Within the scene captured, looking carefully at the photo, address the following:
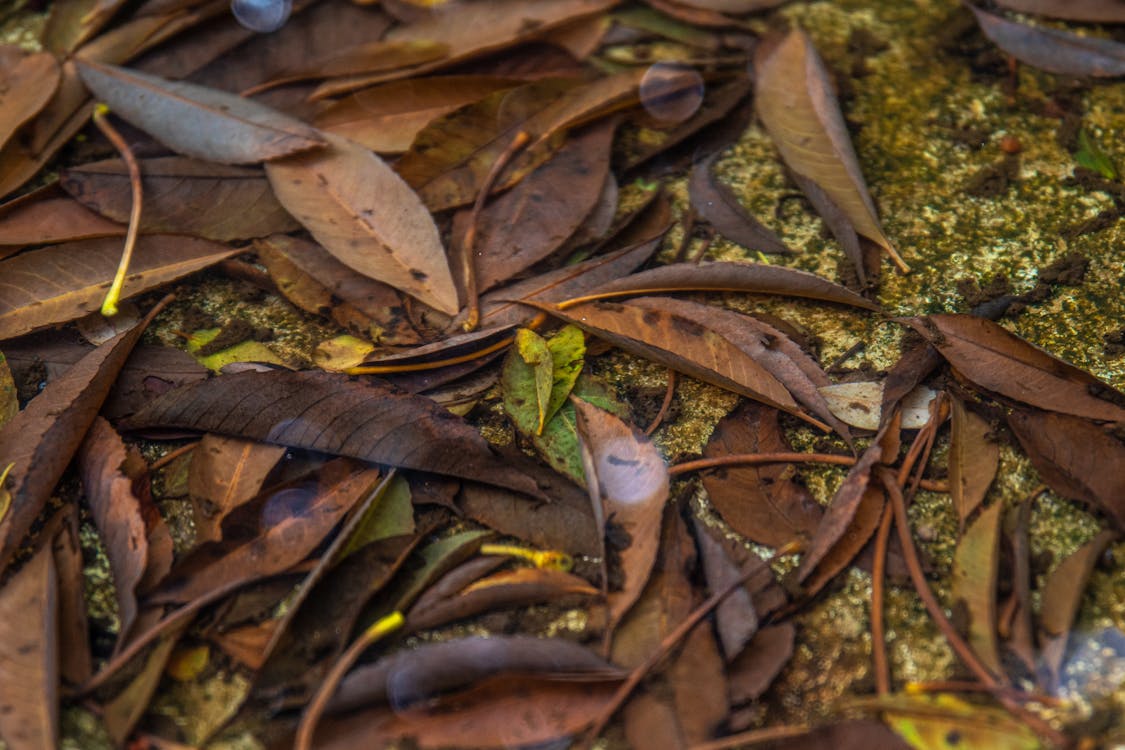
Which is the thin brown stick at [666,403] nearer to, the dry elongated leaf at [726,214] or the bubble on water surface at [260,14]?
the dry elongated leaf at [726,214]

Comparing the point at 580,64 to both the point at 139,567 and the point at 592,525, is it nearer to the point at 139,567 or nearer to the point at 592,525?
the point at 592,525

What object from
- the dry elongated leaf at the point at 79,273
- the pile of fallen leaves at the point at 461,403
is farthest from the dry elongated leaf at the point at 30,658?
the dry elongated leaf at the point at 79,273

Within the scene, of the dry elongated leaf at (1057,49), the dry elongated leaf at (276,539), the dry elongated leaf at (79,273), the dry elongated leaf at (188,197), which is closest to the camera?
the dry elongated leaf at (276,539)

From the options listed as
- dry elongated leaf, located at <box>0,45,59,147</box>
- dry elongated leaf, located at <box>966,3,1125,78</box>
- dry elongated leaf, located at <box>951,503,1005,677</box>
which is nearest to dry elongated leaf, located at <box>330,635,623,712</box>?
dry elongated leaf, located at <box>951,503,1005,677</box>

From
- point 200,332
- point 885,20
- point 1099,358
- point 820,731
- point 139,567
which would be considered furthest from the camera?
point 885,20

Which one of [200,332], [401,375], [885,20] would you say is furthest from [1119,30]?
[200,332]

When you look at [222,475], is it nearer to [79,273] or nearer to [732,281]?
[79,273]

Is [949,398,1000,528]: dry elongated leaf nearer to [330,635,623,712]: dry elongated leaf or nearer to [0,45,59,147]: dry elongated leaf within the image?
[330,635,623,712]: dry elongated leaf
